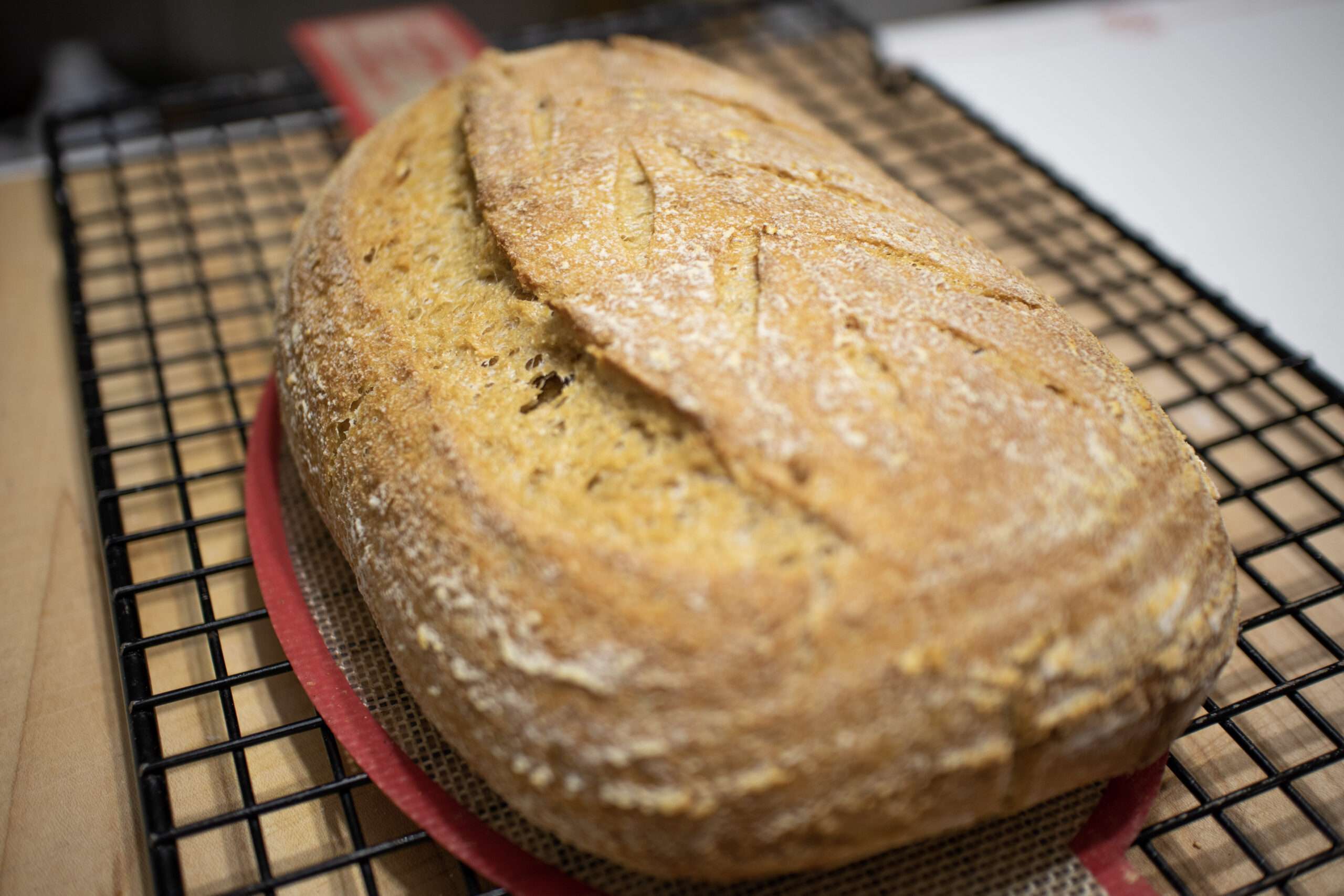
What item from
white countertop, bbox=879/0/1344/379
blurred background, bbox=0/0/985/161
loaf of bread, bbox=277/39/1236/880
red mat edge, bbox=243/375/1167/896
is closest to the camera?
loaf of bread, bbox=277/39/1236/880

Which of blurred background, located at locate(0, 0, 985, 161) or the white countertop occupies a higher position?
the white countertop

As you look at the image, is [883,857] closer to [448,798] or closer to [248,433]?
[448,798]

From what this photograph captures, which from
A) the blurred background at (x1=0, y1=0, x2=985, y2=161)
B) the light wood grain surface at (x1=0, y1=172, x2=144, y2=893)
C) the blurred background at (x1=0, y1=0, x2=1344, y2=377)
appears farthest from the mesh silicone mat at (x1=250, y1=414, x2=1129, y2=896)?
the blurred background at (x1=0, y1=0, x2=985, y2=161)

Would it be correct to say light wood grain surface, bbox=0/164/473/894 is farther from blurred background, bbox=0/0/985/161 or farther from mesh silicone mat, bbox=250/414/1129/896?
blurred background, bbox=0/0/985/161

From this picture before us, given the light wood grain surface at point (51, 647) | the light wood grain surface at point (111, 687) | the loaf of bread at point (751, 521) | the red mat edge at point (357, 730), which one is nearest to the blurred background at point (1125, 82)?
the light wood grain surface at point (51, 647)

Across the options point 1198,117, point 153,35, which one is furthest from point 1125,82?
point 153,35

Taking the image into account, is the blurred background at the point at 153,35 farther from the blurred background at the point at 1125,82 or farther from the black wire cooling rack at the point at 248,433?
the black wire cooling rack at the point at 248,433
